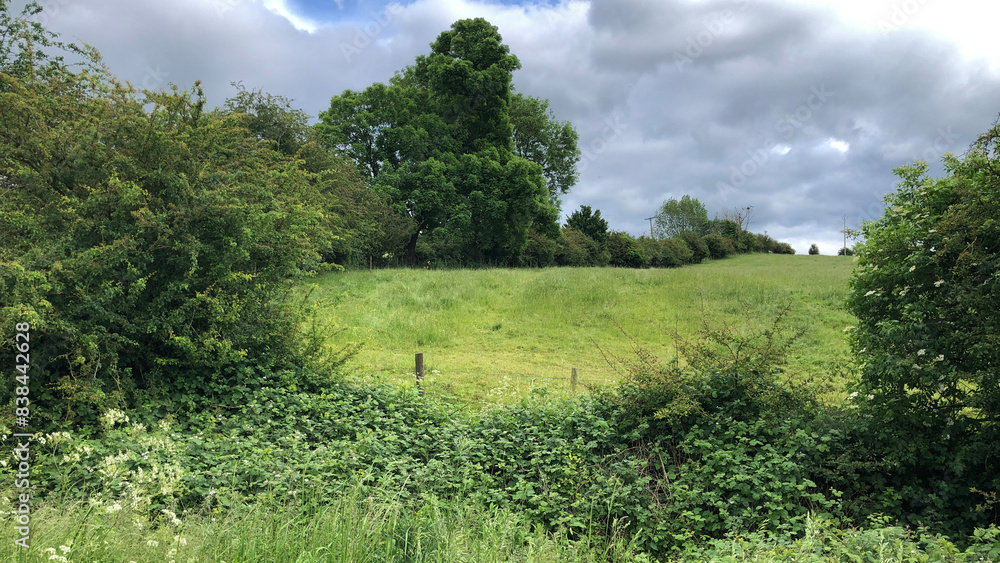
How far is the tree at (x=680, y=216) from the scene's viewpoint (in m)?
79.5

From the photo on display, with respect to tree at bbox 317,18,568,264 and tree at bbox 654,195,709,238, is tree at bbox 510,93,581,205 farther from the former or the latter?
tree at bbox 654,195,709,238

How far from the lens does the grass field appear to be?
41.3 ft

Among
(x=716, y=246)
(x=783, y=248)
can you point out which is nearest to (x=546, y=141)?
(x=716, y=246)

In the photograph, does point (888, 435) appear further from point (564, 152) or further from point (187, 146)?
point (564, 152)

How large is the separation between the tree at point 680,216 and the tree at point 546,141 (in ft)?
132

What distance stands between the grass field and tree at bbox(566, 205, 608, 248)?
23872 millimetres

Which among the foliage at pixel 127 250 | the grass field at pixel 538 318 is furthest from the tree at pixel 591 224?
the foliage at pixel 127 250

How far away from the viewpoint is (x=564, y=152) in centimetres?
4297

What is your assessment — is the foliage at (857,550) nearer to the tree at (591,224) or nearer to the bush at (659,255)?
the tree at (591,224)

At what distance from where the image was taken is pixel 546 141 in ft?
138

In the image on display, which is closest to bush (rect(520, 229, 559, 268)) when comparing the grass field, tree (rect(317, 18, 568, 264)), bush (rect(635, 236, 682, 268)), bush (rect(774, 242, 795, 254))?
tree (rect(317, 18, 568, 264))

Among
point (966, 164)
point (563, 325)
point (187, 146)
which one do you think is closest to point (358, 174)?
point (563, 325)

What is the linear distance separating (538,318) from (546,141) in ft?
86.2

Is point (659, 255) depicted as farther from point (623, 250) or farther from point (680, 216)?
point (680, 216)
